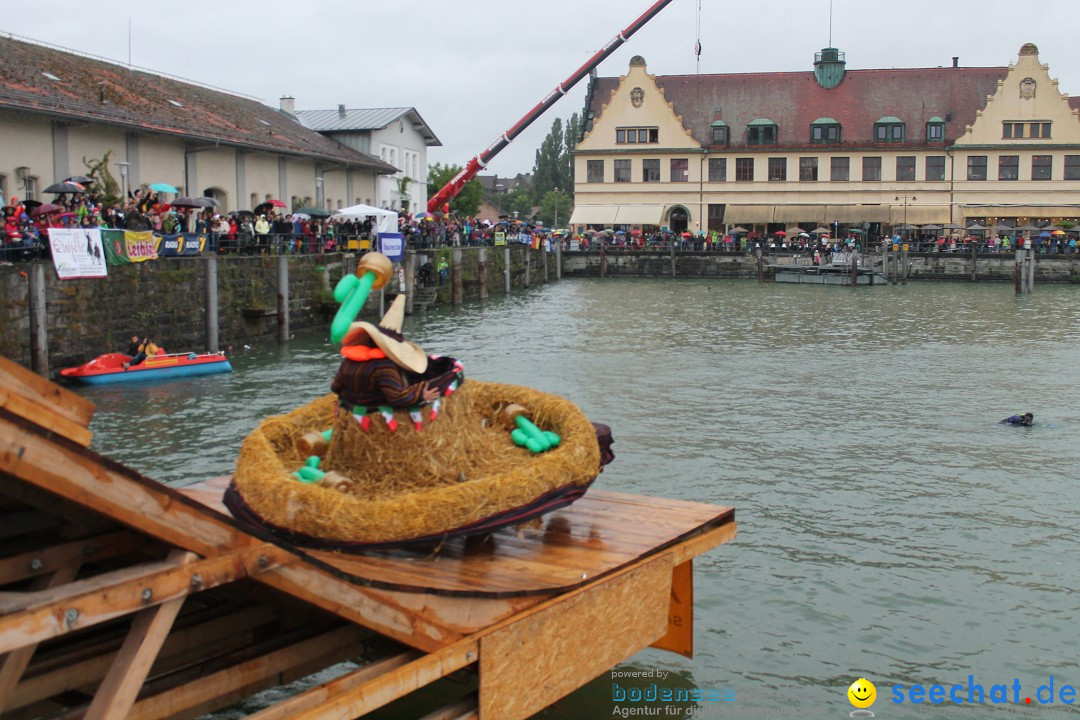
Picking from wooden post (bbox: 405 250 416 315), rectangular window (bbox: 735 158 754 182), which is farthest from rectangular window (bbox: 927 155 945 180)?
wooden post (bbox: 405 250 416 315)

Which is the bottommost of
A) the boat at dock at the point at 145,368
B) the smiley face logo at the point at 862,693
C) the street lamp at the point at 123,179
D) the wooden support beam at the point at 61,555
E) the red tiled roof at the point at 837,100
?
the smiley face logo at the point at 862,693

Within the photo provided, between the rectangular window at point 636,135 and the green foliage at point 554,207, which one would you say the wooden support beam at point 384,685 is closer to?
the rectangular window at point 636,135

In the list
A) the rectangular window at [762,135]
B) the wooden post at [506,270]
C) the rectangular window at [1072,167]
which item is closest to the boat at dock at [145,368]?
the wooden post at [506,270]

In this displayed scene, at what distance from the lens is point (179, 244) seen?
30.7m

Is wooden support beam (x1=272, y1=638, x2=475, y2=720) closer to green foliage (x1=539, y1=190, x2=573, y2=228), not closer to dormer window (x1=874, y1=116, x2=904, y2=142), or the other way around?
dormer window (x1=874, y1=116, x2=904, y2=142)

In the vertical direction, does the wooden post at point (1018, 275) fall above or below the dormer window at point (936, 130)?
below

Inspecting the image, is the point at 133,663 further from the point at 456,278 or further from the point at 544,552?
the point at 456,278

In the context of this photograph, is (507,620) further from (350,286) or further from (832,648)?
(832,648)

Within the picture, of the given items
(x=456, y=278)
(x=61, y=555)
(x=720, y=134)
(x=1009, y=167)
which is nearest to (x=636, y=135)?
(x=720, y=134)

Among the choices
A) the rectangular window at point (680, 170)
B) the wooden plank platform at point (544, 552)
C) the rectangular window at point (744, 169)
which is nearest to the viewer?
the wooden plank platform at point (544, 552)

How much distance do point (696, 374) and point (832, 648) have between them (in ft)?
56.5

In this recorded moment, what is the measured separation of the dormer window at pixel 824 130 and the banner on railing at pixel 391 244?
143 ft

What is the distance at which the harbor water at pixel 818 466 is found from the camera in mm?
10945

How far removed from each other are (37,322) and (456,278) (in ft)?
86.5
